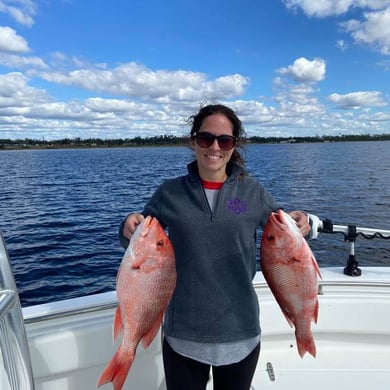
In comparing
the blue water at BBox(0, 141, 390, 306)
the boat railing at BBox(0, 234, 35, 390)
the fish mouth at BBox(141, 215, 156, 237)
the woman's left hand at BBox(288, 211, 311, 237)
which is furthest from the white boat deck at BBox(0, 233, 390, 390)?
the blue water at BBox(0, 141, 390, 306)

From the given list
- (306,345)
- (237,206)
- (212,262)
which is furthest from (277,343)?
(237,206)

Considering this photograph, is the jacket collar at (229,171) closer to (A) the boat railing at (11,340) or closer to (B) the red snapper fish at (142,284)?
(B) the red snapper fish at (142,284)

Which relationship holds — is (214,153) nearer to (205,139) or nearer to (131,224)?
(205,139)

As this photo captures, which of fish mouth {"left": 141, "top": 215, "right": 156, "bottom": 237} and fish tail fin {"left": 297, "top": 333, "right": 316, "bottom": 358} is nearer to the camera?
fish mouth {"left": 141, "top": 215, "right": 156, "bottom": 237}

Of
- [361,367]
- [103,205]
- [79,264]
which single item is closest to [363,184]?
[103,205]

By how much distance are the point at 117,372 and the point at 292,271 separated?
1195mm

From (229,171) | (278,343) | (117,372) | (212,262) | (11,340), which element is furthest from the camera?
(278,343)

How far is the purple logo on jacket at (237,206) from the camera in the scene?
2.21 m

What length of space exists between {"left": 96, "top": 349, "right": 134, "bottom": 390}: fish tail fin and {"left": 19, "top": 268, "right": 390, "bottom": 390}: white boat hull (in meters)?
0.82

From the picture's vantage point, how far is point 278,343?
3697 millimetres

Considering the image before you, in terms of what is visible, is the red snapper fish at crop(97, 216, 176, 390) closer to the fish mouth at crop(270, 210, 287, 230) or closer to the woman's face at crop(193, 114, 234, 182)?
the woman's face at crop(193, 114, 234, 182)

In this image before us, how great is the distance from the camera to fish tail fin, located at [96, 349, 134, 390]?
203cm

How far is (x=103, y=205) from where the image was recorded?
19516mm

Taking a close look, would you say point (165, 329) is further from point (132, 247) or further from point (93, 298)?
point (93, 298)
